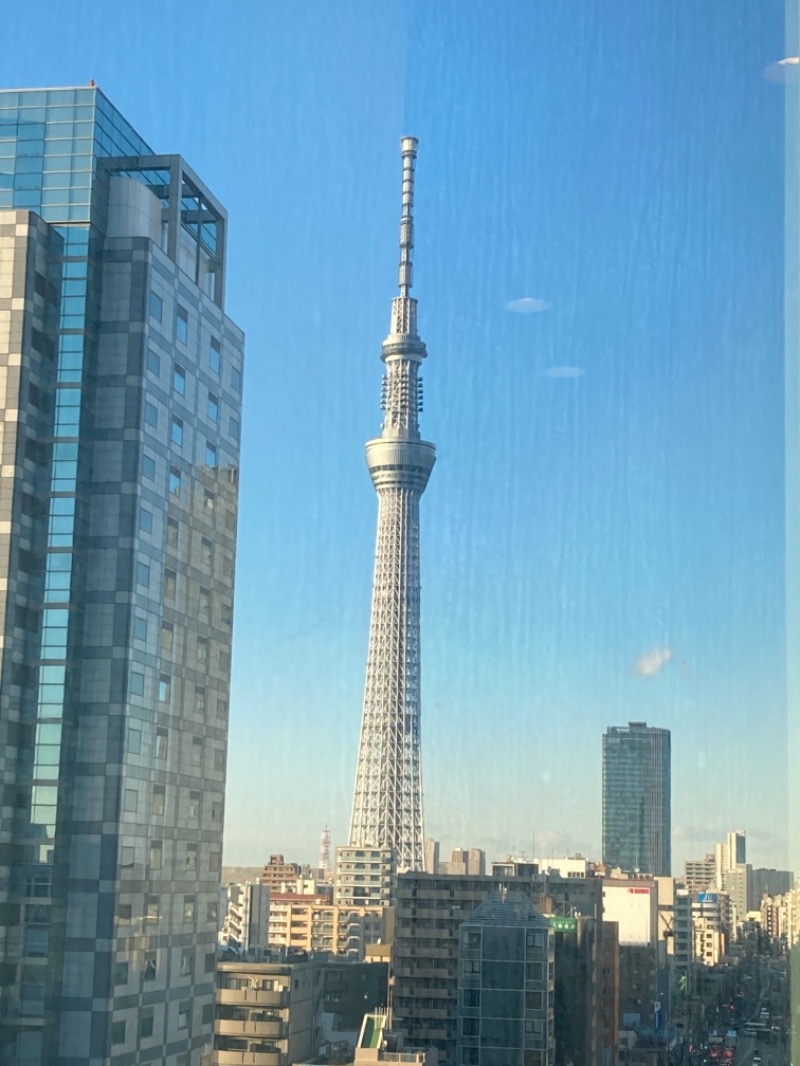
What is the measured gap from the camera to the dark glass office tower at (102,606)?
5395mm

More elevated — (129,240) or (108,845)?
(129,240)

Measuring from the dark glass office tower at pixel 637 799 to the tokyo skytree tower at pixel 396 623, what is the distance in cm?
724

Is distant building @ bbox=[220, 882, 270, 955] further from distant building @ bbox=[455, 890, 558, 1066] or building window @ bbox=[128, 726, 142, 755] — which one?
building window @ bbox=[128, 726, 142, 755]

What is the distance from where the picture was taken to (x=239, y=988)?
822 cm

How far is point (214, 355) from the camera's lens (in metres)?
6.87

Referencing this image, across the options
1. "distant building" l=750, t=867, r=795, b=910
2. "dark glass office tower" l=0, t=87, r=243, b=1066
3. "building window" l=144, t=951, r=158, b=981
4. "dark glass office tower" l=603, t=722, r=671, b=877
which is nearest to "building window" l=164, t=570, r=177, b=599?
"dark glass office tower" l=0, t=87, r=243, b=1066

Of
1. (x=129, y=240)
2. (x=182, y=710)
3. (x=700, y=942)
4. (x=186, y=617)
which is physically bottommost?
(x=700, y=942)

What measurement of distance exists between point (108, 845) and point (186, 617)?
3.98 ft

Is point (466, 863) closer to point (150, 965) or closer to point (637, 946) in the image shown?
point (637, 946)

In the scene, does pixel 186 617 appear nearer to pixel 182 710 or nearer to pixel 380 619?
pixel 182 710

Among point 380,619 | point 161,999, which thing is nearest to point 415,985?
point 161,999

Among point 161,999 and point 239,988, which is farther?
point 239,988

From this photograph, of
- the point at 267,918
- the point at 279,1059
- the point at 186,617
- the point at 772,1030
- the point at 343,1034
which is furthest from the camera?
the point at 267,918

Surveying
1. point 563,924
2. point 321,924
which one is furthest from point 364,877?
point 563,924
